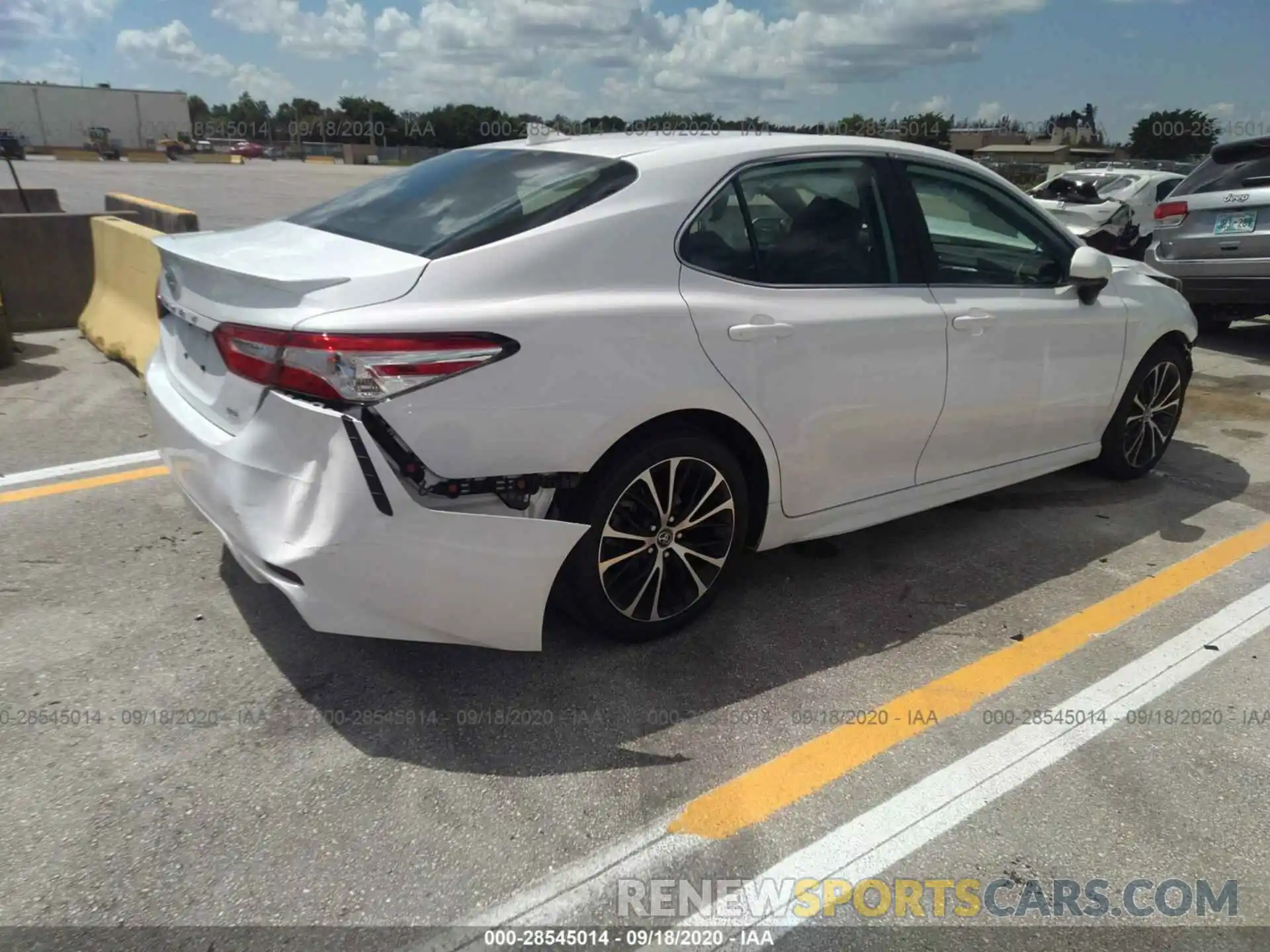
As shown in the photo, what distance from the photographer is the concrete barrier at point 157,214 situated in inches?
294

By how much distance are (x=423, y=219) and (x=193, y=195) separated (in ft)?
85.7

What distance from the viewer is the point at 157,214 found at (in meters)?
8.18

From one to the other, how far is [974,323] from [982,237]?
0.55 m

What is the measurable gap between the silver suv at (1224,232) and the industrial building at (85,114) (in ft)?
280

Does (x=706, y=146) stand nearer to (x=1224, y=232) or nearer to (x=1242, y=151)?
(x=1224, y=232)

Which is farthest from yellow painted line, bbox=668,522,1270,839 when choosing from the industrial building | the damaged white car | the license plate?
the industrial building

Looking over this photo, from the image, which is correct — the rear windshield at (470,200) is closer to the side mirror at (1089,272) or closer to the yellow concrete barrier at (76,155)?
the side mirror at (1089,272)

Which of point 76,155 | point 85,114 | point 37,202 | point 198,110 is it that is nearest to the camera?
point 37,202

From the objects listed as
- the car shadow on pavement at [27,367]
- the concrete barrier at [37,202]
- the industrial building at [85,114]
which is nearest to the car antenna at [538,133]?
the car shadow on pavement at [27,367]

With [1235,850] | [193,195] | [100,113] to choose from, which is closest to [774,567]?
[1235,850]

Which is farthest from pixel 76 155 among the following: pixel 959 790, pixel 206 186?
pixel 959 790

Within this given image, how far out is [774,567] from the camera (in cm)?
388

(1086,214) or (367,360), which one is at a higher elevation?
(367,360)

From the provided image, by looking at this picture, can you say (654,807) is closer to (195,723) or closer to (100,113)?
(195,723)
